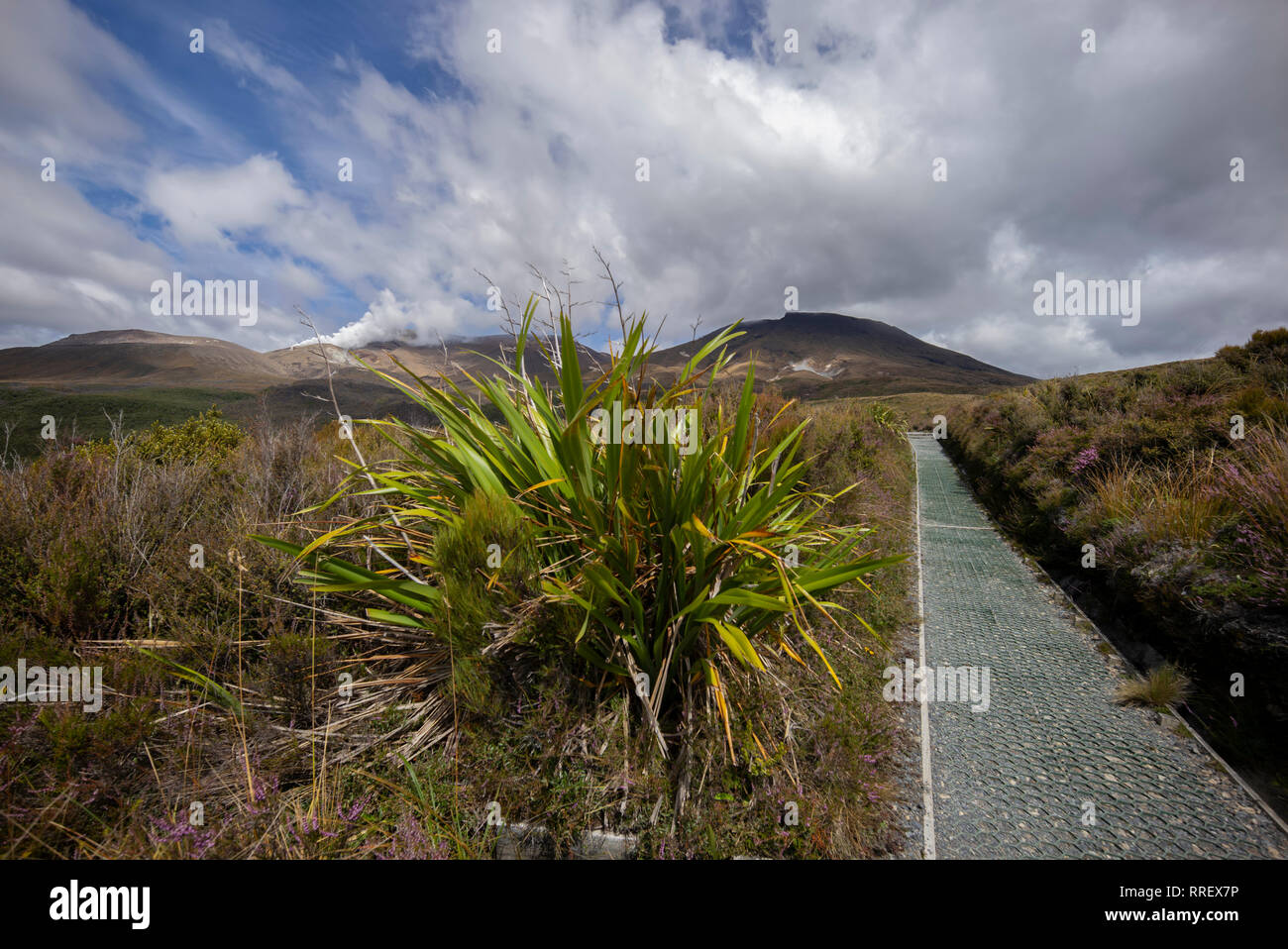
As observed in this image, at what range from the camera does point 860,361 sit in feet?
500

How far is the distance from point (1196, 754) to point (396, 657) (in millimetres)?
4276

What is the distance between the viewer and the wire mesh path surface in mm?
2107

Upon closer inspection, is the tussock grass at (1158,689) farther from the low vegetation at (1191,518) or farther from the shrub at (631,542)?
the shrub at (631,542)

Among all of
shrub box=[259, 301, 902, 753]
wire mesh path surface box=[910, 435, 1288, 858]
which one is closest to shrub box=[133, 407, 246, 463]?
shrub box=[259, 301, 902, 753]

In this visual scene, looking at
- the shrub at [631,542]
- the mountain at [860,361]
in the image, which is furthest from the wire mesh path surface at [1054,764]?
the mountain at [860,361]

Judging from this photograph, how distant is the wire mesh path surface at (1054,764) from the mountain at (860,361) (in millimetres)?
92634

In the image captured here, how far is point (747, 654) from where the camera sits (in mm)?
1739

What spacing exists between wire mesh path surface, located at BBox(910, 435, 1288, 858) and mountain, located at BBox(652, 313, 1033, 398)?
9263cm

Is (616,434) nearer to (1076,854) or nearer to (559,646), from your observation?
(559,646)

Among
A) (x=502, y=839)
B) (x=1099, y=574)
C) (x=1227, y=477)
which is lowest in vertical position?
(x=502, y=839)

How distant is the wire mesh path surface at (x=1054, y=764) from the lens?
2.11 meters

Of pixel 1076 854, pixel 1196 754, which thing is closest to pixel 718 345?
pixel 1076 854

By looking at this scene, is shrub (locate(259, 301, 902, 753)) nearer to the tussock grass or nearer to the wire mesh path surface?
the wire mesh path surface

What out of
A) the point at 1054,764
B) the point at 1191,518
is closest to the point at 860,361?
the point at 1191,518
